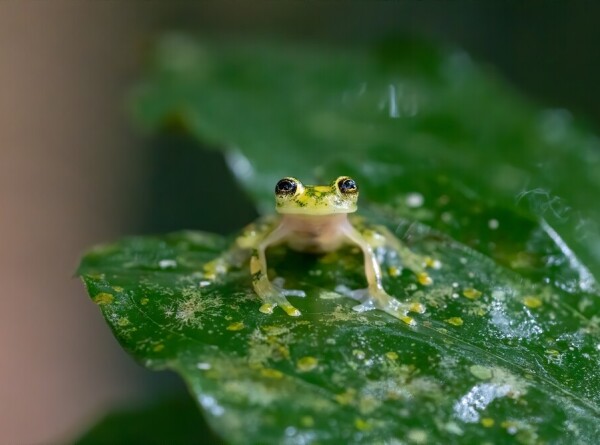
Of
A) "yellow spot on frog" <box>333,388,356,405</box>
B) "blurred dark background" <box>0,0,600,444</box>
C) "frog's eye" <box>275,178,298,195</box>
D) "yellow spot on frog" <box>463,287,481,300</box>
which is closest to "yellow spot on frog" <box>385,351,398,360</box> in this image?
"yellow spot on frog" <box>333,388,356,405</box>

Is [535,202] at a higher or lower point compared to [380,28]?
lower

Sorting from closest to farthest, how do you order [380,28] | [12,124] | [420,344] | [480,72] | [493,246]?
[420,344] < [493,246] < [480,72] < [380,28] < [12,124]

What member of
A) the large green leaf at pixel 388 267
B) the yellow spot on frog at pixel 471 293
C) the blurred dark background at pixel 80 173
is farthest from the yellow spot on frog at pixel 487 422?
the blurred dark background at pixel 80 173

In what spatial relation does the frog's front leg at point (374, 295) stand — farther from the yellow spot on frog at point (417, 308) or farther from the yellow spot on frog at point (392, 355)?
the yellow spot on frog at point (392, 355)

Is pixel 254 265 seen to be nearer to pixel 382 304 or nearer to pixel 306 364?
pixel 382 304

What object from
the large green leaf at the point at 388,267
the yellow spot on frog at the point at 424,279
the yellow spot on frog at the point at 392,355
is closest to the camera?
the large green leaf at the point at 388,267

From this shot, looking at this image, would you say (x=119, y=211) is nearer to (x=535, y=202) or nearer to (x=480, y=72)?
(x=480, y=72)

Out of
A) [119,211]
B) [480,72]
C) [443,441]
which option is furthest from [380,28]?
[443,441]
